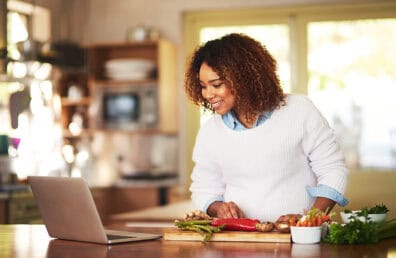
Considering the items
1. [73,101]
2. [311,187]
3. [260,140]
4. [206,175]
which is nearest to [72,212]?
[206,175]

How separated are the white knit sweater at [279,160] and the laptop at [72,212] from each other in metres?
0.46

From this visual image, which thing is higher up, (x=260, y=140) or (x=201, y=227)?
(x=260, y=140)

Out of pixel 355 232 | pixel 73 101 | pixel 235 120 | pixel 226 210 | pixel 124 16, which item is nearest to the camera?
pixel 355 232

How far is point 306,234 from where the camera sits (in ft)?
7.18

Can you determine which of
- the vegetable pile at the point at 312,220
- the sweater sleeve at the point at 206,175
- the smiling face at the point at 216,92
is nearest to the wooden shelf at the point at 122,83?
the sweater sleeve at the point at 206,175

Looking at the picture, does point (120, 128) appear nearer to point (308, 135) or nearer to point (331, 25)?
point (331, 25)

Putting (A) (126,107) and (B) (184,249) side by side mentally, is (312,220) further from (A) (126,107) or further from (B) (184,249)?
(A) (126,107)

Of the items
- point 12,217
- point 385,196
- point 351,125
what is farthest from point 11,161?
point 385,196

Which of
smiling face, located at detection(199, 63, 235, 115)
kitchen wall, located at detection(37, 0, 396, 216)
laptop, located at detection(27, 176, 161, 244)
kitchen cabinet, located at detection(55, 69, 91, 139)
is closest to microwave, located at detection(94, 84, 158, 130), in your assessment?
kitchen cabinet, located at detection(55, 69, 91, 139)

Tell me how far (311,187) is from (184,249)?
71 centimetres

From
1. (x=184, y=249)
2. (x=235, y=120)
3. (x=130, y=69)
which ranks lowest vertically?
(x=184, y=249)

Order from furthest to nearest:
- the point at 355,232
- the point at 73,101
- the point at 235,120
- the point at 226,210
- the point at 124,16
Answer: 1. the point at 124,16
2. the point at 73,101
3. the point at 235,120
4. the point at 226,210
5. the point at 355,232

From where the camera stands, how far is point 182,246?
221cm

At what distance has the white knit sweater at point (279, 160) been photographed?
106 inches
